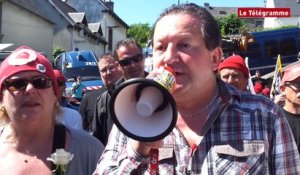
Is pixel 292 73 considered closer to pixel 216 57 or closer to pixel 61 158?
pixel 216 57

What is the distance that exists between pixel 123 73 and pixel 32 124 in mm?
2699

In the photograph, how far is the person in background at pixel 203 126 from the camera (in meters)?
2.17

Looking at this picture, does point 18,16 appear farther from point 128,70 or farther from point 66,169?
point 66,169

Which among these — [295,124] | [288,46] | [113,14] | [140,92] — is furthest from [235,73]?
[113,14]

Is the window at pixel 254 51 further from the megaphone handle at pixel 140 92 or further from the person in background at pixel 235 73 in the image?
the megaphone handle at pixel 140 92

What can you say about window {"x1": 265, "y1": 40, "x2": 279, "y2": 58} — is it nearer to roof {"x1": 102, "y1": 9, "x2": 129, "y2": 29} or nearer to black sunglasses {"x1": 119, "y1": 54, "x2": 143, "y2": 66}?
black sunglasses {"x1": 119, "y1": 54, "x2": 143, "y2": 66}

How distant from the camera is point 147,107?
6.61 ft

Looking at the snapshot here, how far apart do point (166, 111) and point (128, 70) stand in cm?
361

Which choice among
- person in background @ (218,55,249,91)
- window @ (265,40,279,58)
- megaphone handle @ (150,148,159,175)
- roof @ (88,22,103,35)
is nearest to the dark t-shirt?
person in background @ (218,55,249,91)

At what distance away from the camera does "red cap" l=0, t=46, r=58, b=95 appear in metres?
3.09

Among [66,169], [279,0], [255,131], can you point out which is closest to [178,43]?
[255,131]

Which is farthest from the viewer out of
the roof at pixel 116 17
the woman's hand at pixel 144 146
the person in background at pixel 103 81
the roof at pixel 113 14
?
the roof at pixel 116 17

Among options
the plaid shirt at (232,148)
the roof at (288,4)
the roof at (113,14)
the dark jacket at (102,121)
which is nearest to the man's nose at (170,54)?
the plaid shirt at (232,148)

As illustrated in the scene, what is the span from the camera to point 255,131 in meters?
2.22
